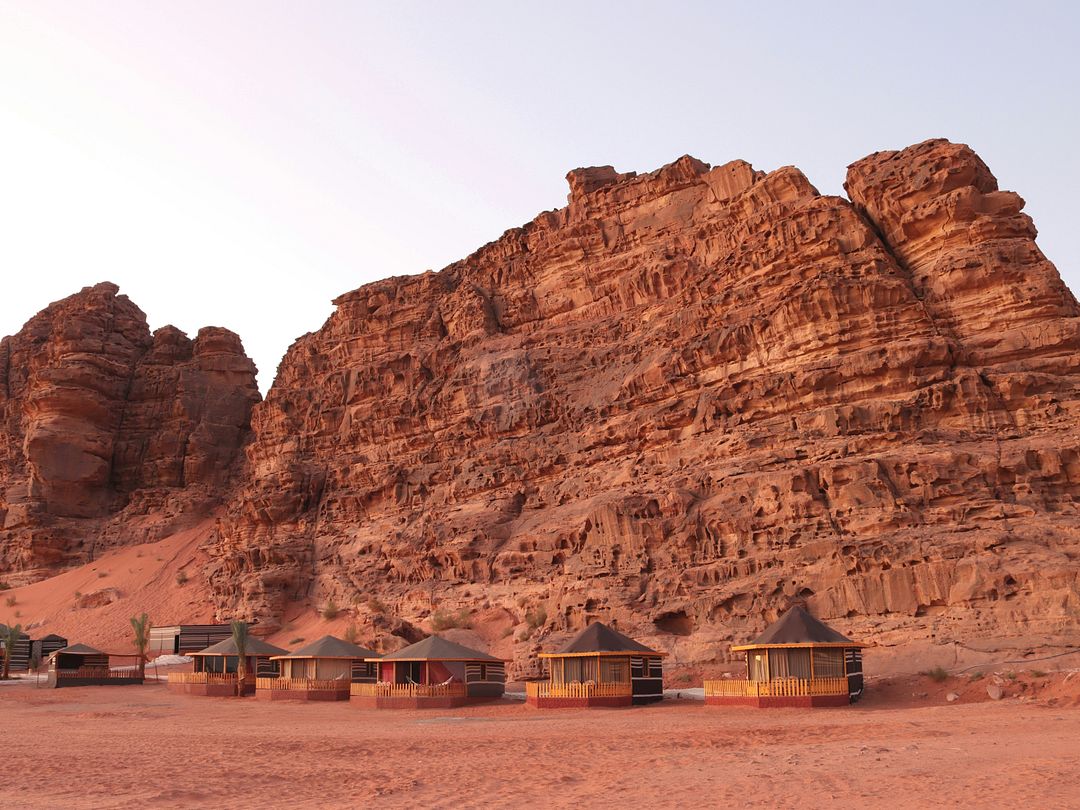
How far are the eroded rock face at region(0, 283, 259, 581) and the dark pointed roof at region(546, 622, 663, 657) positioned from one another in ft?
168

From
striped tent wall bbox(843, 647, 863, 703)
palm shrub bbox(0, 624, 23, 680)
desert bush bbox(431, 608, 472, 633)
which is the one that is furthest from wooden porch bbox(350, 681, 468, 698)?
palm shrub bbox(0, 624, 23, 680)

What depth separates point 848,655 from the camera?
1068 inches

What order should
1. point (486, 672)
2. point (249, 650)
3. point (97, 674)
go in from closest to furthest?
point (486, 672) → point (249, 650) → point (97, 674)

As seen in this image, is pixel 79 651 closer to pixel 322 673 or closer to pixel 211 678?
pixel 211 678

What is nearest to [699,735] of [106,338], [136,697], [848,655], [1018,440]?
[848,655]

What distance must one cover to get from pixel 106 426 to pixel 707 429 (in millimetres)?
55315

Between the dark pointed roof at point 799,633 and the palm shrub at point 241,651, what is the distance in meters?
21.0

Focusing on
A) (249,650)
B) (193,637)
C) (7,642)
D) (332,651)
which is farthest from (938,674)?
(7,642)

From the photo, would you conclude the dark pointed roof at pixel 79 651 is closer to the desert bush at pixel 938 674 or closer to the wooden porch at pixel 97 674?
the wooden porch at pixel 97 674

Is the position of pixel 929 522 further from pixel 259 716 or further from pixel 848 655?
pixel 259 716

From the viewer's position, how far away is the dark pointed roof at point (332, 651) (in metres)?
35.1

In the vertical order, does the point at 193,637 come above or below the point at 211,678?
above

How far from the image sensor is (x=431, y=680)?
32.2 meters

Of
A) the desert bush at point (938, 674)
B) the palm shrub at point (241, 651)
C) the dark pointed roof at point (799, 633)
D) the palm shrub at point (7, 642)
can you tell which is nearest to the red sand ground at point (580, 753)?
the desert bush at point (938, 674)
